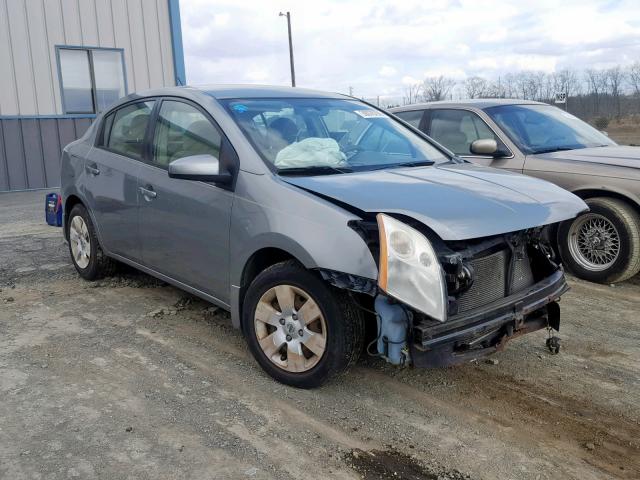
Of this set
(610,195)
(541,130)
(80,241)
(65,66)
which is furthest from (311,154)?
(65,66)

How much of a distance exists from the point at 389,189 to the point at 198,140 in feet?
4.83

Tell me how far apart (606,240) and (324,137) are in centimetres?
302

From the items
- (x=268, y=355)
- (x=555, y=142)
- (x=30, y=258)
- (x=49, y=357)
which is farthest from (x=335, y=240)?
(x=30, y=258)

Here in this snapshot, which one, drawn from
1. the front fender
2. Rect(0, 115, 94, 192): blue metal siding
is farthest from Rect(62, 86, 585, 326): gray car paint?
Rect(0, 115, 94, 192): blue metal siding

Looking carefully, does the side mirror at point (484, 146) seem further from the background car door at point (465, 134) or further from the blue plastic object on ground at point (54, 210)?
the blue plastic object on ground at point (54, 210)

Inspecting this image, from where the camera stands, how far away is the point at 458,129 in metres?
6.59

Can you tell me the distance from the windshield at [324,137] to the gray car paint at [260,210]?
12cm

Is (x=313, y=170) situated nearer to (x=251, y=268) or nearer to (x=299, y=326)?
(x=251, y=268)

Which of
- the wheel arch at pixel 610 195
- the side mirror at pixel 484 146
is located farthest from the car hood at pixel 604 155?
the side mirror at pixel 484 146

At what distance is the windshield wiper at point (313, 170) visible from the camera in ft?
11.6

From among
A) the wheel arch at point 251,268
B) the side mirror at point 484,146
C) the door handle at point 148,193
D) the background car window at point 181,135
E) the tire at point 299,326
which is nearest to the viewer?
the tire at point 299,326

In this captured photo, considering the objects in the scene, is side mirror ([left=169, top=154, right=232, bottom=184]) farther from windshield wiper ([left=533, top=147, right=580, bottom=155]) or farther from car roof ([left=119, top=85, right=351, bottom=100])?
windshield wiper ([left=533, top=147, right=580, bottom=155])

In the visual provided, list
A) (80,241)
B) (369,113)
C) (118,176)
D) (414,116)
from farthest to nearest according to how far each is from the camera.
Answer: (414,116) → (80,241) → (118,176) → (369,113)

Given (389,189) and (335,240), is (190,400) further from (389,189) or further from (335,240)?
(389,189)
